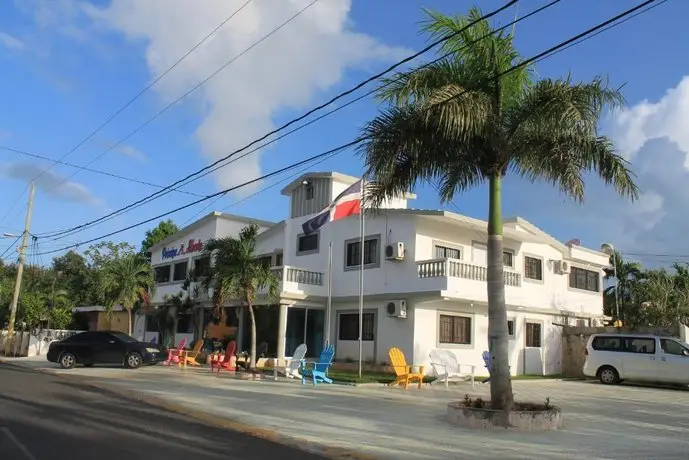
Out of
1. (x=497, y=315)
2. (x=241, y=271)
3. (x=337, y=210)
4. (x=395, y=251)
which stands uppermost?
(x=337, y=210)

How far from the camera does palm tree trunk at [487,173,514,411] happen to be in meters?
11.1

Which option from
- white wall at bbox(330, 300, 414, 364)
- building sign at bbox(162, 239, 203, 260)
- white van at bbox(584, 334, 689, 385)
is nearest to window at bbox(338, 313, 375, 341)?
white wall at bbox(330, 300, 414, 364)

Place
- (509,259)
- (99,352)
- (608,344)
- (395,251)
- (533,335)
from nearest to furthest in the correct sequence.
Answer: (99,352), (608,344), (395,251), (509,259), (533,335)

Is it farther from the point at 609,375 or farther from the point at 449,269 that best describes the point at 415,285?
the point at 609,375

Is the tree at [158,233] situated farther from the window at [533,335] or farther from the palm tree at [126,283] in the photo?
the window at [533,335]

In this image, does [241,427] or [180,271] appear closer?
[241,427]

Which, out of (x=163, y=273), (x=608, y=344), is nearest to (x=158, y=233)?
(x=163, y=273)

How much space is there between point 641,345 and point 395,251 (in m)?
9.56

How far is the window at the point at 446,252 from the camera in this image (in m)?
25.2

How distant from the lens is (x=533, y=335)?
28.5 meters

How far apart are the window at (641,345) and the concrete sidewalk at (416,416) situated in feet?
7.36

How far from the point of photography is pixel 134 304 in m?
34.9

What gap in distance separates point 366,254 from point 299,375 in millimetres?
7445

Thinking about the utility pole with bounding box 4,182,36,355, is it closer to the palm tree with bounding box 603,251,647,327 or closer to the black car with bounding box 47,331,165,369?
the black car with bounding box 47,331,165,369
